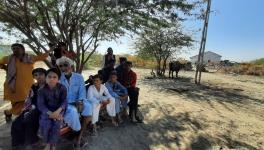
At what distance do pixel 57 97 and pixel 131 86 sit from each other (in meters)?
3.78

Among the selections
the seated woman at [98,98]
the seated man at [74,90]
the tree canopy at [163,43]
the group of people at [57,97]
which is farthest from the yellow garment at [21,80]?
the tree canopy at [163,43]

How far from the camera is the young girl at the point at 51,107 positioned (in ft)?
20.3

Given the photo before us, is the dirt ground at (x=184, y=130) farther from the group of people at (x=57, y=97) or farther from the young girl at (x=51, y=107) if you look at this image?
the young girl at (x=51, y=107)

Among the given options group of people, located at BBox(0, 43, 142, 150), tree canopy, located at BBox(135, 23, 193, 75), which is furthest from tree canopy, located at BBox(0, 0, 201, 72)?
tree canopy, located at BBox(135, 23, 193, 75)

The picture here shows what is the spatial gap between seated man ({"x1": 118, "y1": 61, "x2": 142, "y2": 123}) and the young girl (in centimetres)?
349

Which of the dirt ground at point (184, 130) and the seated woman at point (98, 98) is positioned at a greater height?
the seated woman at point (98, 98)

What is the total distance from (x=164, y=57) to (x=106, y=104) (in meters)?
23.2

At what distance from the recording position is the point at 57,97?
20.9 feet

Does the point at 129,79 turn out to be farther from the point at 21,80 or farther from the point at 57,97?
the point at 57,97

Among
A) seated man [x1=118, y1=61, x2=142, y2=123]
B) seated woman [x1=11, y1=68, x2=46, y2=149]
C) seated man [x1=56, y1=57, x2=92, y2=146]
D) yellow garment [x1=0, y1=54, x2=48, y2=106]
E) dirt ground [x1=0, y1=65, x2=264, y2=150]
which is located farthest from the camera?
seated man [x1=118, y1=61, x2=142, y2=123]

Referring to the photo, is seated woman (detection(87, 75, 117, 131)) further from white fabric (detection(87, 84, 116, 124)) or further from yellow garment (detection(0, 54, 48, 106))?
yellow garment (detection(0, 54, 48, 106))

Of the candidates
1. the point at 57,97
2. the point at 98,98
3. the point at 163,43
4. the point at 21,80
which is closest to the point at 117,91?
the point at 98,98

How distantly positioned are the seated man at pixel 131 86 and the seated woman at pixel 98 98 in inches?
39.5

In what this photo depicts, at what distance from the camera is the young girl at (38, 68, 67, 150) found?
6.19m
